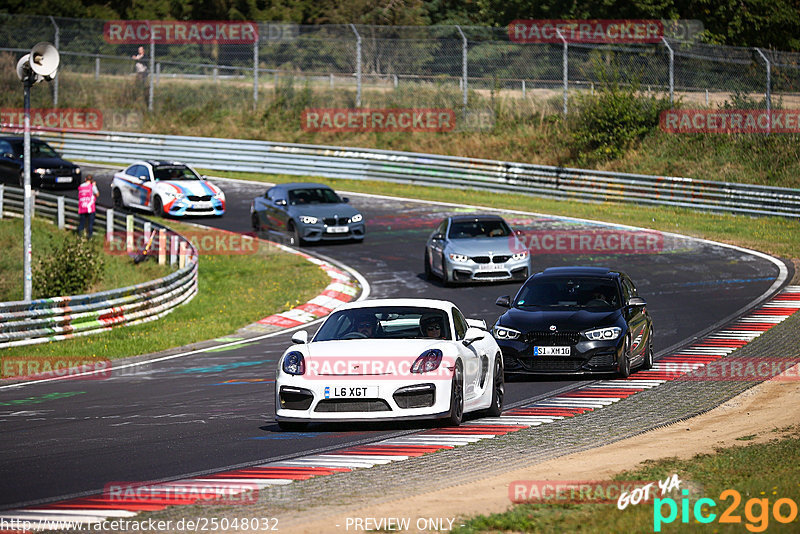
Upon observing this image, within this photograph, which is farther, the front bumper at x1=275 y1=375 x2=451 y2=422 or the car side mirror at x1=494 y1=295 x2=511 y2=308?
the car side mirror at x1=494 y1=295 x2=511 y2=308

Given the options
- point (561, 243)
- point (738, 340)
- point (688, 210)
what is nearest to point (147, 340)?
point (738, 340)

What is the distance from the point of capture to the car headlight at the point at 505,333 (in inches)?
584

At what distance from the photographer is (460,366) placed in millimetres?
11445

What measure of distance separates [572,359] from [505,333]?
0.93 metres

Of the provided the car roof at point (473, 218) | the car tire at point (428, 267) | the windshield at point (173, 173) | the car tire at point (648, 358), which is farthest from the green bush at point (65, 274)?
the car tire at point (648, 358)

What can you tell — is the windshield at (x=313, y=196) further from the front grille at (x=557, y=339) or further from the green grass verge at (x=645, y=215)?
the front grille at (x=557, y=339)

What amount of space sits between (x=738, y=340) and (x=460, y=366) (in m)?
7.73

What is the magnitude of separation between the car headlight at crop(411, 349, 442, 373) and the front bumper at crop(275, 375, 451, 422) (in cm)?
12

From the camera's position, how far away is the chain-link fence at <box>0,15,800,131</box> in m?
36.0

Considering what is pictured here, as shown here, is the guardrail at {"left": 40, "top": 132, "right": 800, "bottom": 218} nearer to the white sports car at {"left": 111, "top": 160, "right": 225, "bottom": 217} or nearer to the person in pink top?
the white sports car at {"left": 111, "top": 160, "right": 225, "bottom": 217}

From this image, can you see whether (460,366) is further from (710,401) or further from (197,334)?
(197,334)

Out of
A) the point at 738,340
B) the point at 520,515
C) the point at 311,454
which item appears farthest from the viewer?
the point at 738,340

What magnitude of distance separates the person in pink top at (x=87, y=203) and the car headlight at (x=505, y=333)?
16629 mm

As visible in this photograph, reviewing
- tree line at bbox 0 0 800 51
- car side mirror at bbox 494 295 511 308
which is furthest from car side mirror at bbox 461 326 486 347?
tree line at bbox 0 0 800 51
